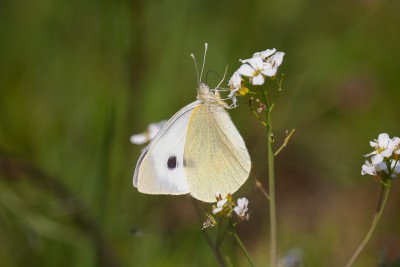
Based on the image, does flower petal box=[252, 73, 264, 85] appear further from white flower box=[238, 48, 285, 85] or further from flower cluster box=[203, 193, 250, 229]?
flower cluster box=[203, 193, 250, 229]

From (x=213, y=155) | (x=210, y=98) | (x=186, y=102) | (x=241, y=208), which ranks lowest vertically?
(x=241, y=208)

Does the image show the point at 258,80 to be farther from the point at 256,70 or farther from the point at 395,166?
the point at 395,166

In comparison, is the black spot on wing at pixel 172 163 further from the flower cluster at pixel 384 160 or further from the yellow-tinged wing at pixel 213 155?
the flower cluster at pixel 384 160

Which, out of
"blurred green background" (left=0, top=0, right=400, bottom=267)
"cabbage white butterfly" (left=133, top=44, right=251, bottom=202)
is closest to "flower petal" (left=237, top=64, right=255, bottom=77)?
"cabbage white butterfly" (left=133, top=44, right=251, bottom=202)

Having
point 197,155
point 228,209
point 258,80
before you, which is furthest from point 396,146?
point 197,155

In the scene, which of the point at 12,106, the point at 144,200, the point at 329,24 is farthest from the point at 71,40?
the point at 329,24

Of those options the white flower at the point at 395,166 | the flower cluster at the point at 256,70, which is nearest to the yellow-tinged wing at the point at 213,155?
the flower cluster at the point at 256,70
